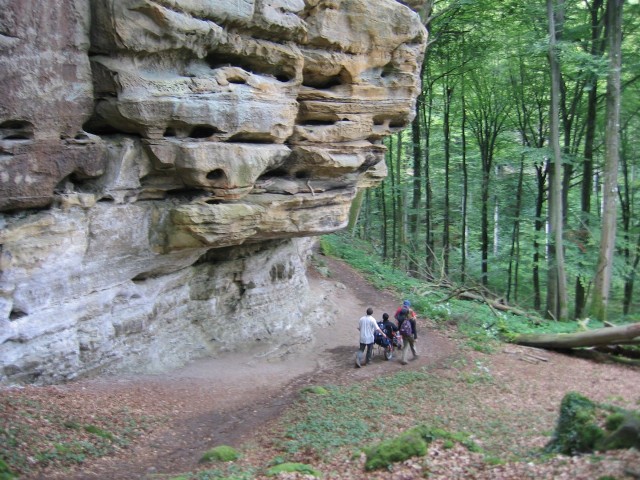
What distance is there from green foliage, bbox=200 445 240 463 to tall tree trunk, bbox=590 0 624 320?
1516 centimetres

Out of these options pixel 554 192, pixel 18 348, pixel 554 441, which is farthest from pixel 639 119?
pixel 18 348

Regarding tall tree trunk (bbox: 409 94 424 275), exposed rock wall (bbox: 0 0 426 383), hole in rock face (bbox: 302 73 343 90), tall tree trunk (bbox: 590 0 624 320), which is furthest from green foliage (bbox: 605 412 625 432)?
tall tree trunk (bbox: 409 94 424 275)

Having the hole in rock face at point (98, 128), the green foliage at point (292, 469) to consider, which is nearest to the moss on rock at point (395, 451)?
the green foliage at point (292, 469)

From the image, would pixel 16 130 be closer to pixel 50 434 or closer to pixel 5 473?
pixel 50 434

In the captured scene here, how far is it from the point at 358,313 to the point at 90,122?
34.8 feet

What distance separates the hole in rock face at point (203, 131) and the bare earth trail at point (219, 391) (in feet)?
17.0

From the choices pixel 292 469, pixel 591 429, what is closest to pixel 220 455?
pixel 292 469

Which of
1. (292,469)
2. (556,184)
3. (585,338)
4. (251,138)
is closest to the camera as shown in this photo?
(292,469)

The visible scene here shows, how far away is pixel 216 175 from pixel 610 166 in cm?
1382

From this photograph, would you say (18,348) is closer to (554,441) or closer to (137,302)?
(137,302)

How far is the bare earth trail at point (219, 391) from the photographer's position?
8.06 m

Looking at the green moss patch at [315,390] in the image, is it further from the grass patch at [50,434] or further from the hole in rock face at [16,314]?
the hole in rock face at [16,314]

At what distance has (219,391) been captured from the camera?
11.6 m

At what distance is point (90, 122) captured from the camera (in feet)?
35.6
